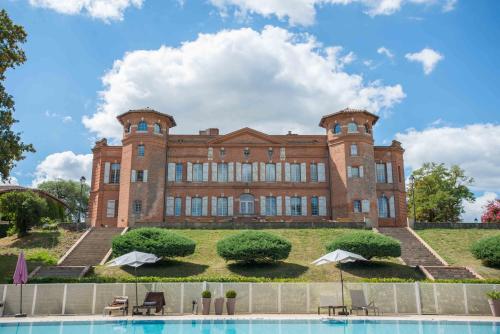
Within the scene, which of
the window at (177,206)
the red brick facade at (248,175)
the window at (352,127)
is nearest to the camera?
the red brick facade at (248,175)

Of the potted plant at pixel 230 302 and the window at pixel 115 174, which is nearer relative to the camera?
the potted plant at pixel 230 302

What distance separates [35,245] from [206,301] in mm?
16997

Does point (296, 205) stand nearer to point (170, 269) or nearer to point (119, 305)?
point (170, 269)

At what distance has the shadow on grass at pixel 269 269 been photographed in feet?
71.0

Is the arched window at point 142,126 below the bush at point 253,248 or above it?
above

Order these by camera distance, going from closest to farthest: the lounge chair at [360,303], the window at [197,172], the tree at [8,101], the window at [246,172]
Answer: the lounge chair at [360,303] → the tree at [8,101] → the window at [197,172] → the window at [246,172]

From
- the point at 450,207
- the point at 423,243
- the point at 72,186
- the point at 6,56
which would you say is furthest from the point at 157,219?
the point at 72,186

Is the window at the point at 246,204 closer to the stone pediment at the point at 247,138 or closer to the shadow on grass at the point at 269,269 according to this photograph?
the stone pediment at the point at 247,138

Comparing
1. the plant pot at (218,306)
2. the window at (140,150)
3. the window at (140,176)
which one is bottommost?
the plant pot at (218,306)

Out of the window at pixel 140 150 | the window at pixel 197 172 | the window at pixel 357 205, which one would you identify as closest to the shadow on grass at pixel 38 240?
the window at pixel 140 150

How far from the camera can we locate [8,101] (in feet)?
73.5

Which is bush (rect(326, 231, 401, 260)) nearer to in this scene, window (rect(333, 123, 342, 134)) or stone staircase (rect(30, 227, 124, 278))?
stone staircase (rect(30, 227, 124, 278))

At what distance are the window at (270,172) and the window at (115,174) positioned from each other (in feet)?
40.6

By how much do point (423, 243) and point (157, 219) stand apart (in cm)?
1916
